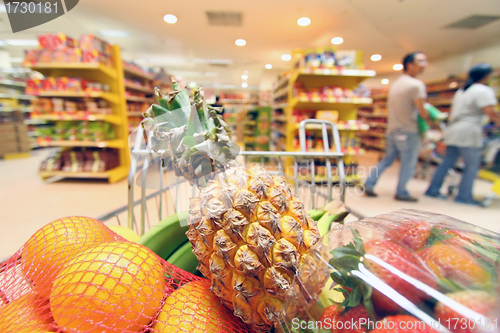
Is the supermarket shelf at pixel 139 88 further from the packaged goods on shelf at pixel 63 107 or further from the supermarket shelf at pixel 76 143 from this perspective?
the supermarket shelf at pixel 76 143

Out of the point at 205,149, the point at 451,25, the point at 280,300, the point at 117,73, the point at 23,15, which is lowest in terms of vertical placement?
the point at 280,300

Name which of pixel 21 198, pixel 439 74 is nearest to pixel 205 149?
pixel 21 198

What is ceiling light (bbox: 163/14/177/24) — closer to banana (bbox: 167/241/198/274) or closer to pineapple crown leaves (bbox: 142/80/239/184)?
pineapple crown leaves (bbox: 142/80/239/184)

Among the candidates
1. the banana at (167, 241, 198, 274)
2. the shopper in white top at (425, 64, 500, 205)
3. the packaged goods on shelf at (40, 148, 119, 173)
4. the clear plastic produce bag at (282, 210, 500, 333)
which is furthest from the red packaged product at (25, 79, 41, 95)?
the shopper in white top at (425, 64, 500, 205)

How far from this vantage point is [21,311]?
438mm

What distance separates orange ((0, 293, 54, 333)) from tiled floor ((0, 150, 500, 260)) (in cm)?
18

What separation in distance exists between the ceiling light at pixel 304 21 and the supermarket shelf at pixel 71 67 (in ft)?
10.6

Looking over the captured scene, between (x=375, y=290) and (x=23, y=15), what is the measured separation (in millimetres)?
1028

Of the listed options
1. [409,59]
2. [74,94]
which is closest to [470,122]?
A: [409,59]

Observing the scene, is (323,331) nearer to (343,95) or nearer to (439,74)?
(343,95)

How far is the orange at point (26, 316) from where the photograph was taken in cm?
40

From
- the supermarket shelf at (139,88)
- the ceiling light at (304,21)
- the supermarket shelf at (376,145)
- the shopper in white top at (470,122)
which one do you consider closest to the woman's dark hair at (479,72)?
the shopper in white top at (470,122)

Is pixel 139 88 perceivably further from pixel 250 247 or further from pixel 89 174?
pixel 250 247

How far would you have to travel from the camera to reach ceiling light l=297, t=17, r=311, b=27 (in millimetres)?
3745
